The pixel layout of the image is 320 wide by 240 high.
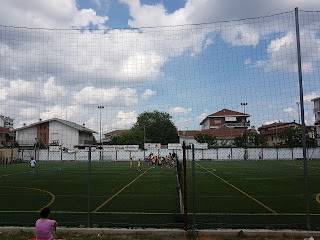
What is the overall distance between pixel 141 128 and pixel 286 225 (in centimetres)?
9475

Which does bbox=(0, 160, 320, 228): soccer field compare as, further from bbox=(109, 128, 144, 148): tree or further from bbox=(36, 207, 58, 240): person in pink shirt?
bbox=(109, 128, 144, 148): tree

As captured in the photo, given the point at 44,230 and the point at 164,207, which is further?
the point at 164,207

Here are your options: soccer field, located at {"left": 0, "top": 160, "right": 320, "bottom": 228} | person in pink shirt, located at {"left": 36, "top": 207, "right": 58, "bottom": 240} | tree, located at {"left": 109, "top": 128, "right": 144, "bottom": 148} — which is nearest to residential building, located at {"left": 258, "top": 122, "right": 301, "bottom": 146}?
soccer field, located at {"left": 0, "top": 160, "right": 320, "bottom": 228}

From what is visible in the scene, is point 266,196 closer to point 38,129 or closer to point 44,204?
point 44,204

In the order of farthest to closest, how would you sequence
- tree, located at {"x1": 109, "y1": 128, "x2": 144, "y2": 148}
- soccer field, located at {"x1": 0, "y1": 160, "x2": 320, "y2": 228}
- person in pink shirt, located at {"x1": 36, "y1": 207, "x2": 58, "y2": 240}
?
tree, located at {"x1": 109, "y1": 128, "x2": 144, "y2": 148}, soccer field, located at {"x1": 0, "y1": 160, "x2": 320, "y2": 228}, person in pink shirt, located at {"x1": 36, "y1": 207, "x2": 58, "y2": 240}

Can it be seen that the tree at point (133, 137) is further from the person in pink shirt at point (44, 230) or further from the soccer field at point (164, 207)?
the person in pink shirt at point (44, 230)

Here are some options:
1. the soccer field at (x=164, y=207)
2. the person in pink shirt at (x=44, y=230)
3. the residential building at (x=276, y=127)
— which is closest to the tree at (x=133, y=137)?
the residential building at (x=276, y=127)

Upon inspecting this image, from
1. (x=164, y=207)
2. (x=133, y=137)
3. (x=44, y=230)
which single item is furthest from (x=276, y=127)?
(x=133, y=137)

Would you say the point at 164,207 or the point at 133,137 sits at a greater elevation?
the point at 133,137

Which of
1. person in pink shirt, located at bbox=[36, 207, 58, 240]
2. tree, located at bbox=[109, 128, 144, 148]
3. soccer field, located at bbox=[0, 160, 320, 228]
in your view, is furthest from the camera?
tree, located at bbox=[109, 128, 144, 148]

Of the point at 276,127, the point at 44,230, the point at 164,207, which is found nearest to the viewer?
the point at 44,230

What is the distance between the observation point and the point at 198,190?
1689 centimetres

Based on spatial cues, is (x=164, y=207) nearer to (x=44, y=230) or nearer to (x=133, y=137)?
(x=44, y=230)

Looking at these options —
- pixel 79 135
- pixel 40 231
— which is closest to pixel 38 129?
pixel 79 135
